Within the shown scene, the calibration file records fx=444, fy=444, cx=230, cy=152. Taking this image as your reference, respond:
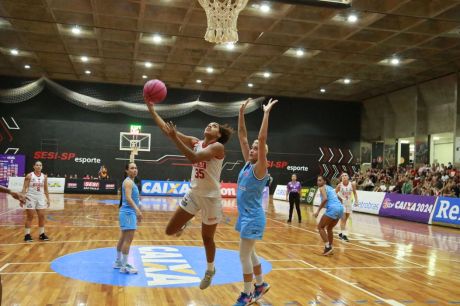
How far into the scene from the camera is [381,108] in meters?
29.1

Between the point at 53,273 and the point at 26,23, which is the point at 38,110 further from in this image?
the point at 53,273

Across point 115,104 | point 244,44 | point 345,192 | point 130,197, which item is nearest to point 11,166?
point 115,104

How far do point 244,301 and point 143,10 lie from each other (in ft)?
41.7

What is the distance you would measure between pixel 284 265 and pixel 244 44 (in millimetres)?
12746

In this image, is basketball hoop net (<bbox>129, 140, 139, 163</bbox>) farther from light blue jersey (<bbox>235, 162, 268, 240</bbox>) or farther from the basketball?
the basketball

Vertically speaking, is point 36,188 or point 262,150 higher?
point 262,150

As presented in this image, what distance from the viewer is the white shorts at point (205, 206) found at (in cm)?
513

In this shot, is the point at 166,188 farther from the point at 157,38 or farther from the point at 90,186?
the point at 157,38

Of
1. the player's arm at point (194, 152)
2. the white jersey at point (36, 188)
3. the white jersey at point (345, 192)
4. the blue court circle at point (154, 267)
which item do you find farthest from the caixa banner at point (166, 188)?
the player's arm at point (194, 152)

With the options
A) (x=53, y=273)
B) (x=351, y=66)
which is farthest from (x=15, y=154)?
(x=53, y=273)

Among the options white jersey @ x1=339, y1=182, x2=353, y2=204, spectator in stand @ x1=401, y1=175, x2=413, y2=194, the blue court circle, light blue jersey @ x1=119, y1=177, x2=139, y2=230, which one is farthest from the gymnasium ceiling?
light blue jersey @ x1=119, y1=177, x2=139, y2=230

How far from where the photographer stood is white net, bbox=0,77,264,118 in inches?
1036

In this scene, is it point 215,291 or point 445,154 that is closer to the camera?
point 215,291

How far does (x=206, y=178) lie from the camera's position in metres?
5.12
